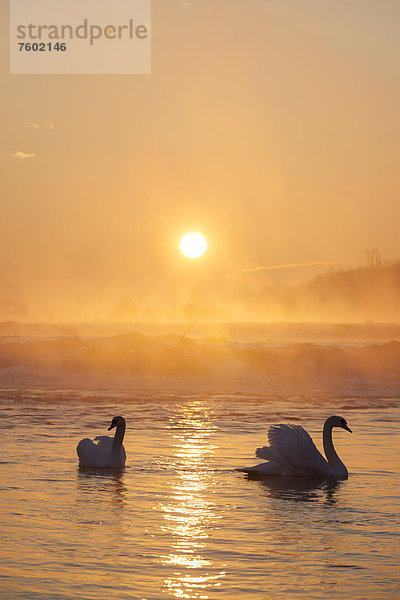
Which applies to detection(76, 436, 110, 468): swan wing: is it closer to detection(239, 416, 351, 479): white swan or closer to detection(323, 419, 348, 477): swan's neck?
detection(239, 416, 351, 479): white swan

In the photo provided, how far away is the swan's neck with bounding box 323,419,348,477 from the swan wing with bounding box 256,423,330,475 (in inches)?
8.0

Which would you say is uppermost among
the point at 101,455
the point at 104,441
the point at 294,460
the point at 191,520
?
the point at 104,441

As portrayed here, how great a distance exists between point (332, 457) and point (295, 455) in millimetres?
827

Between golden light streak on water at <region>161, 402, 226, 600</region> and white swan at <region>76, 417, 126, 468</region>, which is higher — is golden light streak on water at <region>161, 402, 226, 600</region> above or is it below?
below

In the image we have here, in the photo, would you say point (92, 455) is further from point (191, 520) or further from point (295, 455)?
point (191, 520)

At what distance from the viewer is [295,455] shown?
52.9 feet

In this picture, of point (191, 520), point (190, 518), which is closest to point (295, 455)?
point (190, 518)

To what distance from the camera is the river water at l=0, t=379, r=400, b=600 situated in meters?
9.52

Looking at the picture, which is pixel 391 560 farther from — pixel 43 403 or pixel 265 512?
pixel 43 403

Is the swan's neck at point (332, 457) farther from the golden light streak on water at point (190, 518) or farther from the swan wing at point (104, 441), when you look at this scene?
the swan wing at point (104, 441)

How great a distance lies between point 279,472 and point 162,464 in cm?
236

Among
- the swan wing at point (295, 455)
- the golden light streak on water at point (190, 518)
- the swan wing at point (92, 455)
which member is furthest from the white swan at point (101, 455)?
the swan wing at point (295, 455)

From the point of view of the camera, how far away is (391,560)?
34.5 ft

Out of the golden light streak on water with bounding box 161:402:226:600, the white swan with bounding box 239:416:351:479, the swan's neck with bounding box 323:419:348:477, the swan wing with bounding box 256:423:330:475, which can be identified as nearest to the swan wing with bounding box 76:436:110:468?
the golden light streak on water with bounding box 161:402:226:600
